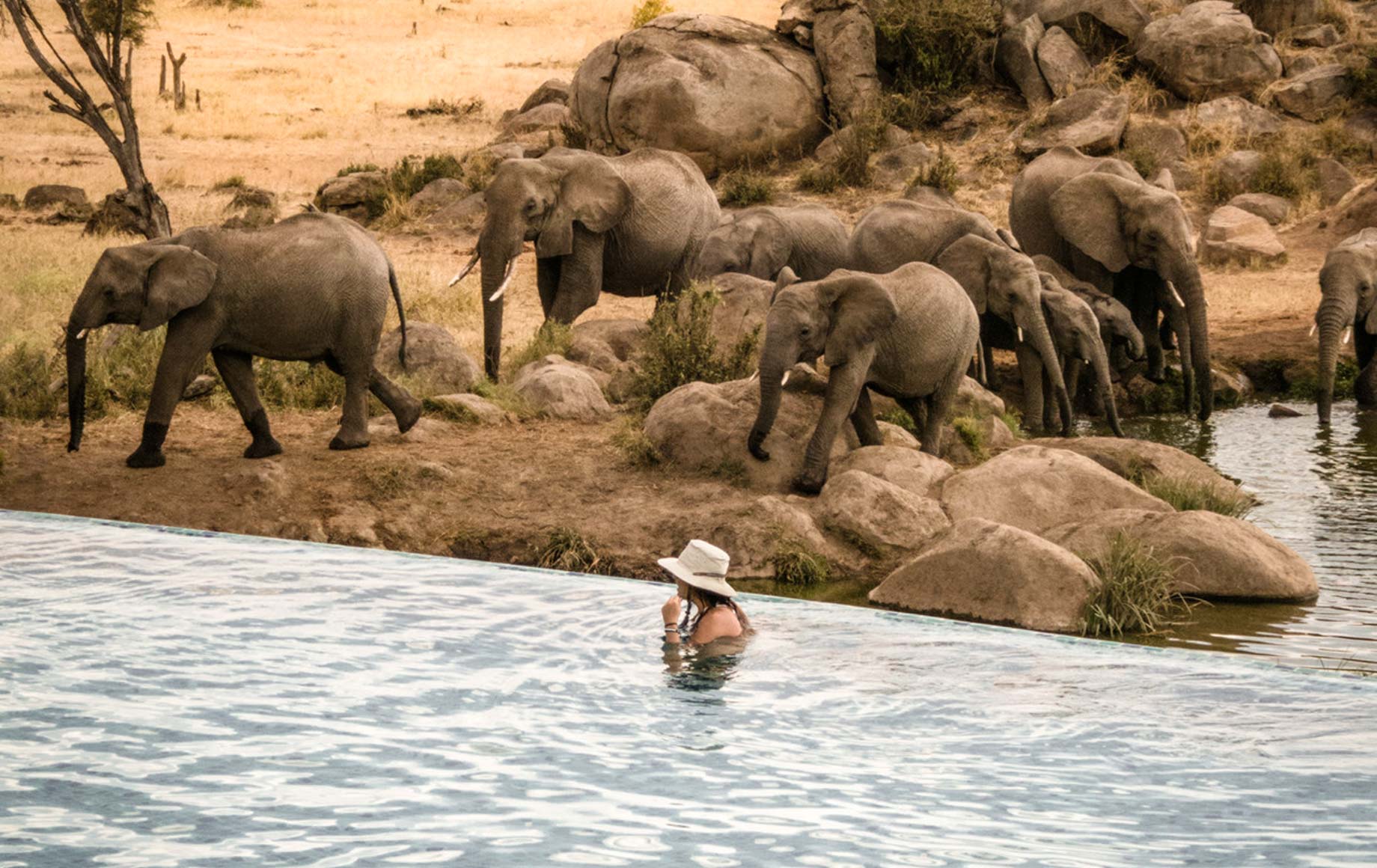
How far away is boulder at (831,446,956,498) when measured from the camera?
10.9 m

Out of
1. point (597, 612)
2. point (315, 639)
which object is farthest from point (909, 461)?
point (315, 639)

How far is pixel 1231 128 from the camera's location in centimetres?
2608

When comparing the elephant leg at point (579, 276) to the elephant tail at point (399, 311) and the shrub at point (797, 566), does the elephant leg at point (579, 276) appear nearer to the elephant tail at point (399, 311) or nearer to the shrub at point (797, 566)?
the elephant tail at point (399, 311)

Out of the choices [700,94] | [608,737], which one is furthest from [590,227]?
[700,94]

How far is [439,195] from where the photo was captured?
85.2 feet

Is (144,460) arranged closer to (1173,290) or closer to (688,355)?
(688,355)

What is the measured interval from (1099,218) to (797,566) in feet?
27.4

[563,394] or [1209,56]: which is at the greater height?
[1209,56]

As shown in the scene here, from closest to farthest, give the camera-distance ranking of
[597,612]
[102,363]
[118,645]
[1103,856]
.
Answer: [1103,856]
[118,645]
[597,612]
[102,363]

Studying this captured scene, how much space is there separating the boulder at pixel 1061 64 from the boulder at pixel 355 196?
10512 mm

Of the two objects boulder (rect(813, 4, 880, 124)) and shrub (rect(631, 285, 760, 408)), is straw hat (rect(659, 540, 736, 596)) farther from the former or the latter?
boulder (rect(813, 4, 880, 124))

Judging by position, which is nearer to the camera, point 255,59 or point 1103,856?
point 1103,856

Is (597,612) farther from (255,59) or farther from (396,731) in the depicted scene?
(255,59)

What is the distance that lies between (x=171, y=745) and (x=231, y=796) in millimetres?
619
